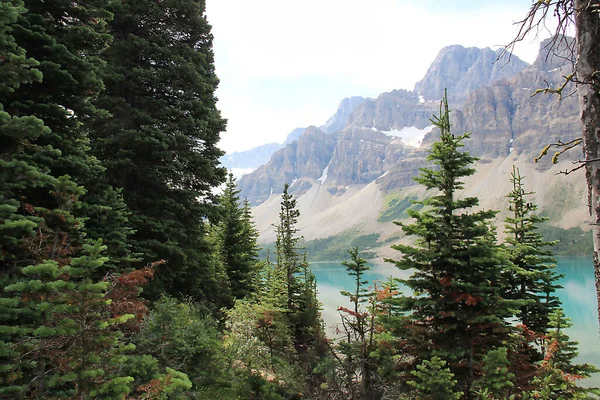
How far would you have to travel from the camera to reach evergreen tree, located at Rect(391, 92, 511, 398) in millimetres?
10375

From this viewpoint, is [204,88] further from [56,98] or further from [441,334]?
[441,334]

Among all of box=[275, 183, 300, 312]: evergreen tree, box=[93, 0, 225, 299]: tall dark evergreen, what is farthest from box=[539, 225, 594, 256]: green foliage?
box=[93, 0, 225, 299]: tall dark evergreen

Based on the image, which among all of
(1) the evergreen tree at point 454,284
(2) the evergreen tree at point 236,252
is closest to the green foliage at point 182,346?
(1) the evergreen tree at point 454,284

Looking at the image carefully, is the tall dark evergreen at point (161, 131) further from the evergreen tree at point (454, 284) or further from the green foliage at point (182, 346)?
the evergreen tree at point (454, 284)

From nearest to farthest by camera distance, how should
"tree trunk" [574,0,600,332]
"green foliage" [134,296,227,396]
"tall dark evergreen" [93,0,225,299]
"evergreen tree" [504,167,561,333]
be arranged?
1. "tree trunk" [574,0,600,332]
2. "green foliage" [134,296,227,396]
3. "tall dark evergreen" [93,0,225,299]
4. "evergreen tree" [504,167,561,333]

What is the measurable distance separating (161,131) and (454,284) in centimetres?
1080

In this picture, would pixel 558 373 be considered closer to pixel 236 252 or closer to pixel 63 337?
pixel 63 337

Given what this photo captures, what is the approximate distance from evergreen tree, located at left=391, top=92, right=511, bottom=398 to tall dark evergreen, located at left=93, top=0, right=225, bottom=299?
7904mm

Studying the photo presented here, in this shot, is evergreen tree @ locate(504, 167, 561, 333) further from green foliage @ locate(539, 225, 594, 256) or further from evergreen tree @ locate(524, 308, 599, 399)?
green foliage @ locate(539, 225, 594, 256)

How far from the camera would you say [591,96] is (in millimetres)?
5055

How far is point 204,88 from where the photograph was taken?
14.0 metres

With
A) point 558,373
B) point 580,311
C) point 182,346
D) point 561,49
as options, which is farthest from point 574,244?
point 182,346

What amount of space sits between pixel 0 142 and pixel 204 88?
8409 mm

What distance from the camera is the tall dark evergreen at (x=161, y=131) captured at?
12149 millimetres
